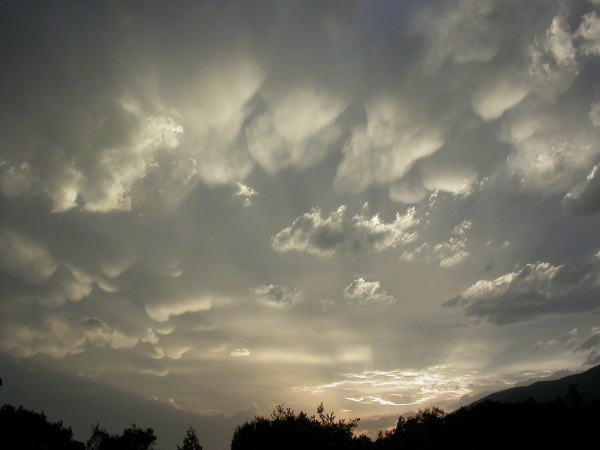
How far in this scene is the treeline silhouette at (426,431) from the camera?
67.2m

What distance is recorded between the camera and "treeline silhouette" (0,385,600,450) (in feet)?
220

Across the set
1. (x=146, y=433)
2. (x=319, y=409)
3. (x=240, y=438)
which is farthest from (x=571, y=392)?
(x=146, y=433)

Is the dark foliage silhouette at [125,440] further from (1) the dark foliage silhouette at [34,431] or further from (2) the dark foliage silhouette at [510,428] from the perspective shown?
(2) the dark foliage silhouette at [510,428]

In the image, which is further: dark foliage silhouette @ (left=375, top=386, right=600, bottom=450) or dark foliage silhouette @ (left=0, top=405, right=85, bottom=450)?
dark foliage silhouette @ (left=0, top=405, right=85, bottom=450)

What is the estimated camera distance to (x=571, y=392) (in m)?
110

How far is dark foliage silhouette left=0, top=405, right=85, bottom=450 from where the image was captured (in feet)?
277

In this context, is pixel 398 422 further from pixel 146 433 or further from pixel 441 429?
pixel 146 433

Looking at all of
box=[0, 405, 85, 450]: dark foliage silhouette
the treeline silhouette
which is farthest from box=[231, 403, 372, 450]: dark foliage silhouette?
box=[0, 405, 85, 450]: dark foliage silhouette

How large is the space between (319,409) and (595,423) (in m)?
53.9

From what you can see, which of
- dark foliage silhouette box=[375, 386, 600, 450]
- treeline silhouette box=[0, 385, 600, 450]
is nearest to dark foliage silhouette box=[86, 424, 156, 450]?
treeline silhouette box=[0, 385, 600, 450]

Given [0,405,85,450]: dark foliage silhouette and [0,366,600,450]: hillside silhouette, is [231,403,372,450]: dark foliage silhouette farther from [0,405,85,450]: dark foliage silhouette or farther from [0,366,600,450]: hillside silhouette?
[0,405,85,450]: dark foliage silhouette

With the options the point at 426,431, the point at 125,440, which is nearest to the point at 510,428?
the point at 426,431

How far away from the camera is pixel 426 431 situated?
84312 millimetres

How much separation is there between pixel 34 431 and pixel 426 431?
9616 cm
